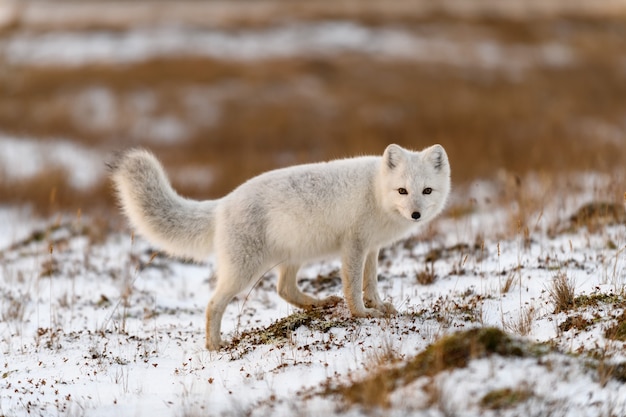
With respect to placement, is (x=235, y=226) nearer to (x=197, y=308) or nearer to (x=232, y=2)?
(x=197, y=308)

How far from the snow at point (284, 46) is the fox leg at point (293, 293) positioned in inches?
749

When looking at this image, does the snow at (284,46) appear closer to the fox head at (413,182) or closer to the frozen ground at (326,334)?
the frozen ground at (326,334)

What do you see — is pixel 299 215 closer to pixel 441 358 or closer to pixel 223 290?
pixel 223 290

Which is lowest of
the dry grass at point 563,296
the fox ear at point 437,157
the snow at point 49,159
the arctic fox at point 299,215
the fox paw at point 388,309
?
the fox paw at point 388,309

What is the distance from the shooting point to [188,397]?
3.97 metres

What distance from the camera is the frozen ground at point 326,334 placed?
3.54 m

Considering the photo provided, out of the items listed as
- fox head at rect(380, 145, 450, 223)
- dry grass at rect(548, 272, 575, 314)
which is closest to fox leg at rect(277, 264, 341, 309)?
fox head at rect(380, 145, 450, 223)

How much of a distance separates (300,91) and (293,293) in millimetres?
14759

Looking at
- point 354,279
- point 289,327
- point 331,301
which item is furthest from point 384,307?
point 289,327

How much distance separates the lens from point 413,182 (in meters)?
4.95

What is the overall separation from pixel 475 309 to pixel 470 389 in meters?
1.68

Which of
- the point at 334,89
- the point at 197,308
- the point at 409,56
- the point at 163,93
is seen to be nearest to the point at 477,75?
the point at 409,56

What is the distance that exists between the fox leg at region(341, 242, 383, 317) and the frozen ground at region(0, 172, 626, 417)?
0.19m

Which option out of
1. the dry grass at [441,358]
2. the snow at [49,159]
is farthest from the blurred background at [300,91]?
the dry grass at [441,358]
